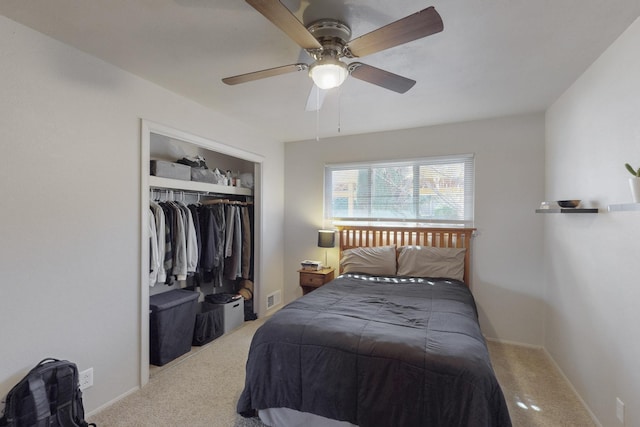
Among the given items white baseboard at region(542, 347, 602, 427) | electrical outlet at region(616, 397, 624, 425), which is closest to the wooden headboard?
white baseboard at region(542, 347, 602, 427)

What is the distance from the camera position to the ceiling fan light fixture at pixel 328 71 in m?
1.60

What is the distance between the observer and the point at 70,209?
202 centimetres

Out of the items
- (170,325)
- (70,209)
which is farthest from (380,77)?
(170,325)

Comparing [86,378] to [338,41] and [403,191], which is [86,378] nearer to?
[338,41]

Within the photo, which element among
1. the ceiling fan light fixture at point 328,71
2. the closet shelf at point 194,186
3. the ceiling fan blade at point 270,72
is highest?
the ceiling fan blade at point 270,72

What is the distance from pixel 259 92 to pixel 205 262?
1921 millimetres

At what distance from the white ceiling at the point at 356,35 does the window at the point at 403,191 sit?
867 mm

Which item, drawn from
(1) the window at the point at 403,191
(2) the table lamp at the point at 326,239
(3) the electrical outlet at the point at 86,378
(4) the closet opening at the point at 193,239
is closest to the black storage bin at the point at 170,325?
(4) the closet opening at the point at 193,239

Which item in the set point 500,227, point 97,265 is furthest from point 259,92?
point 500,227

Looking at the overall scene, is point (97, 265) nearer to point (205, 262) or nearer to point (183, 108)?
point (205, 262)

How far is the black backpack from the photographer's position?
1.65 metres

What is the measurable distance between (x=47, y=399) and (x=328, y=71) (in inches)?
95.4

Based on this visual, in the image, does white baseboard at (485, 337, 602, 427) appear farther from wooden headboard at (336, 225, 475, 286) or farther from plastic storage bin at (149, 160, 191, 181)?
plastic storage bin at (149, 160, 191, 181)

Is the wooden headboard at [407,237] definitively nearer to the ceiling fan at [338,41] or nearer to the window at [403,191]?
the window at [403,191]
